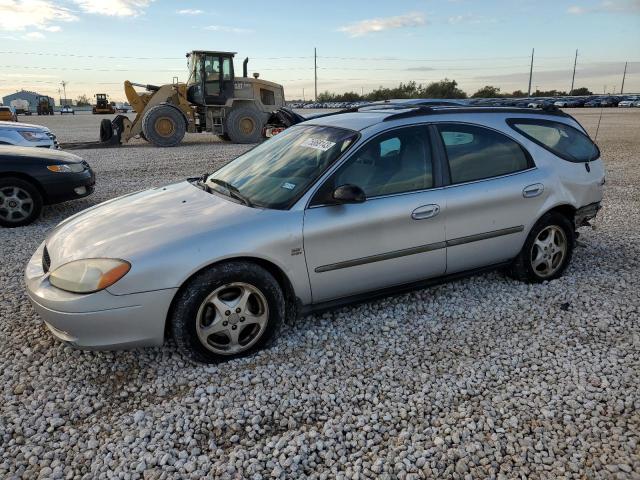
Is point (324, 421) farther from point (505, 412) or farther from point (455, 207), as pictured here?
point (455, 207)

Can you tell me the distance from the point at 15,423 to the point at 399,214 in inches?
102

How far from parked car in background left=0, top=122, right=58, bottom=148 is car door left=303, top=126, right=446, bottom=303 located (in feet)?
30.6

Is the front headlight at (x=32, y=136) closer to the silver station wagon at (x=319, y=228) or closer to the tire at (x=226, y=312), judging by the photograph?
the silver station wagon at (x=319, y=228)

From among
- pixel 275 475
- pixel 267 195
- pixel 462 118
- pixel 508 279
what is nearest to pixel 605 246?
pixel 508 279

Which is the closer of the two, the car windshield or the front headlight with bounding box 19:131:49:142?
the car windshield

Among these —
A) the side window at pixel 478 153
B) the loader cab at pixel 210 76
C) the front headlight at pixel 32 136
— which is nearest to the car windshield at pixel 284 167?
the side window at pixel 478 153

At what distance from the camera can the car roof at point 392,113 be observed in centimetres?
366

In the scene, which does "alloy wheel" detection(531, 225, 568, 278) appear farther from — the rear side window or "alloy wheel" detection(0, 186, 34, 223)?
"alloy wheel" detection(0, 186, 34, 223)

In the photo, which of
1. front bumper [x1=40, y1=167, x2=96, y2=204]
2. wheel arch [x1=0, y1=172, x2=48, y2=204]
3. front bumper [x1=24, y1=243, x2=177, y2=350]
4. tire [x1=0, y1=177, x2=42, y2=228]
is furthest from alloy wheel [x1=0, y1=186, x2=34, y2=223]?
front bumper [x1=24, y1=243, x2=177, y2=350]

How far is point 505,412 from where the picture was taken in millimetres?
2621

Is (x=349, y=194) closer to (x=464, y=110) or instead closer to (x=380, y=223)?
(x=380, y=223)

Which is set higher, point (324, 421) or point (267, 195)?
point (267, 195)

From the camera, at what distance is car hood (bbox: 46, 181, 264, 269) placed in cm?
289

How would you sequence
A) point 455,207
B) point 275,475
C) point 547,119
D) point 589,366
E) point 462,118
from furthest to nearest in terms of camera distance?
point 547,119, point 462,118, point 455,207, point 589,366, point 275,475
